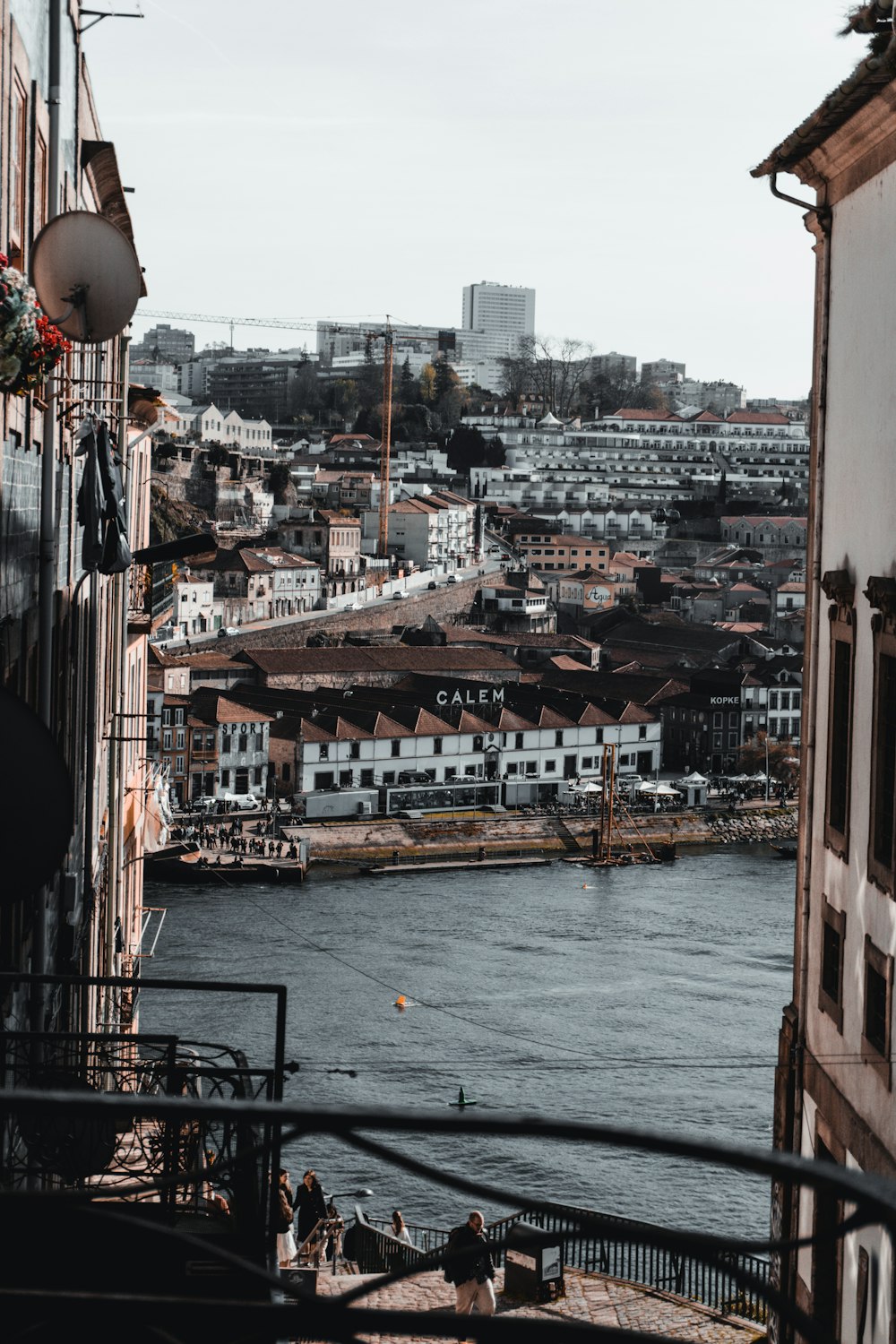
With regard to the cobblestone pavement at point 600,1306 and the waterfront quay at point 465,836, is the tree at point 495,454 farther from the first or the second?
the cobblestone pavement at point 600,1306


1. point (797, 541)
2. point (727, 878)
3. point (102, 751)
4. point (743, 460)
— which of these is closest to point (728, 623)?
point (797, 541)

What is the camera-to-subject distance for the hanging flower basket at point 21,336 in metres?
3.11

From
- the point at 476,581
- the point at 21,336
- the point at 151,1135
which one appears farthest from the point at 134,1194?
the point at 476,581

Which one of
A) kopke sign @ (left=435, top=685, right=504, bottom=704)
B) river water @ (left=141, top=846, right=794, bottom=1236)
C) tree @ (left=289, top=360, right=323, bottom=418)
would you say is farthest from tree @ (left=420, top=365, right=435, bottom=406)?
river water @ (left=141, top=846, right=794, bottom=1236)

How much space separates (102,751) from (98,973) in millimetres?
1188

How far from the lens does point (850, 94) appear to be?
5773 mm

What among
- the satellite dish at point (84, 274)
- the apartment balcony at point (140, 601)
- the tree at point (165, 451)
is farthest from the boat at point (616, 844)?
the satellite dish at point (84, 274)

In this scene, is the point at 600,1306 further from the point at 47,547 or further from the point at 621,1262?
the point at 47,547

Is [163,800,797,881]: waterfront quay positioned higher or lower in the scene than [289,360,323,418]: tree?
lower

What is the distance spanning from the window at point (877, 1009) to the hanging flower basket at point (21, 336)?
11.7 feet

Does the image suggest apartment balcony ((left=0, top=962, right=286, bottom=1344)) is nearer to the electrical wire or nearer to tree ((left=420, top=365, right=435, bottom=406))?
the electrical wire

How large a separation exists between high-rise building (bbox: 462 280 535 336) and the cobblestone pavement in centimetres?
15840

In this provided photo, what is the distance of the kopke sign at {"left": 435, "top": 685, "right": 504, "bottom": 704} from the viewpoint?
4509cm

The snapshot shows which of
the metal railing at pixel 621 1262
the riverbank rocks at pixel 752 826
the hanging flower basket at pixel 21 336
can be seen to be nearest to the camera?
the hanging flower basket at pixel 21 336
